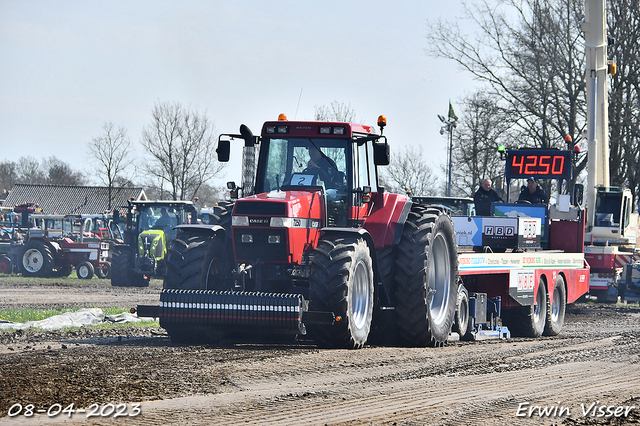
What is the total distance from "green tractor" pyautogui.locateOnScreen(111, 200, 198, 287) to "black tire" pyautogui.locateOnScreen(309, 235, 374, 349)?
49.2 feet

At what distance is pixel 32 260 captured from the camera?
2858 centimetres

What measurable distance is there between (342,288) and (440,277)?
2.79 meters

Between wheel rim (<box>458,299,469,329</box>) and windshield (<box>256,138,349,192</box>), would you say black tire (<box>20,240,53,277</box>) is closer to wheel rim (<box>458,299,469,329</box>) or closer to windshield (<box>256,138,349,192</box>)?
windshield (<box>256,138,349,192</box>)

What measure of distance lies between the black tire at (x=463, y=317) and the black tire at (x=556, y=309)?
264 cm

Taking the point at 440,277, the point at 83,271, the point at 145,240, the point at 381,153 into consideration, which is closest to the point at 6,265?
the point at 83,271

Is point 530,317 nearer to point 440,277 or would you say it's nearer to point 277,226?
point 440,277

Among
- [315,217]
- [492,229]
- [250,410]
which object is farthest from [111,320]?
[250,410]

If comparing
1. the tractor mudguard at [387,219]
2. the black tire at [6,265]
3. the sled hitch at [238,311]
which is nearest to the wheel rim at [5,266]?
the black tire at [6,265]

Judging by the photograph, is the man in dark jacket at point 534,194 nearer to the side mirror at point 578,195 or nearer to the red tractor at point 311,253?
the side mirror at point 578,195

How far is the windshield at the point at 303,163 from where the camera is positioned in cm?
1016

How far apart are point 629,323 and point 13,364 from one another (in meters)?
12.6

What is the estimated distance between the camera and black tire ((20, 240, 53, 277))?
28203 millimetres

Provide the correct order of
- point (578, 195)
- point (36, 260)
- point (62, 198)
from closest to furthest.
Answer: point (578, 195), point (36, 260), point (62, 198)

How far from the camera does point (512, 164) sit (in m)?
16.7
